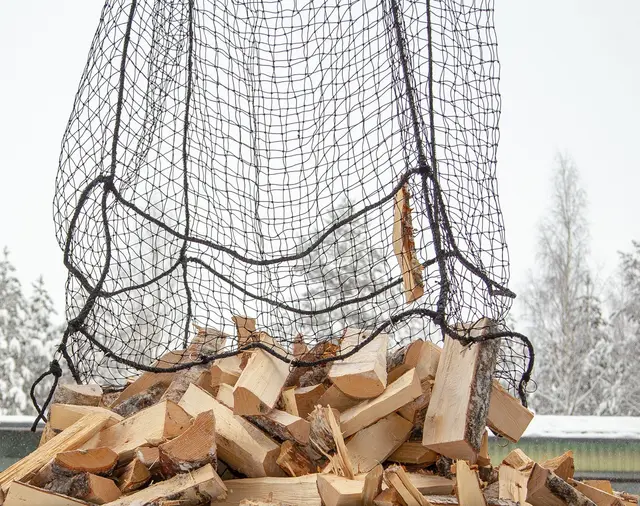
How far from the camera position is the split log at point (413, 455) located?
175 centimetres

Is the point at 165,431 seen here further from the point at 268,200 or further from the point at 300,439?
the point at 268,200

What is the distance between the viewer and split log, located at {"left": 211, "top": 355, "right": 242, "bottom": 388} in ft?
6.31

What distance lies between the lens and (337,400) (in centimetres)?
179

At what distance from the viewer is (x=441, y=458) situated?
1.74 meters

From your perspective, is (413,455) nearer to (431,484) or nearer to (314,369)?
(431,484)

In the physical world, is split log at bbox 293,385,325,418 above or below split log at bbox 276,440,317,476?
above

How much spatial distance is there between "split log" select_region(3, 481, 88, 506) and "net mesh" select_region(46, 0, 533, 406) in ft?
1.28

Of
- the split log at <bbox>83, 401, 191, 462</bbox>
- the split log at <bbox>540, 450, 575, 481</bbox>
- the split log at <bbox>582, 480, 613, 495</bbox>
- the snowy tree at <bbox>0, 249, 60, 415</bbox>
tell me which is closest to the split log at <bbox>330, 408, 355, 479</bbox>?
the split log at <bbox>83, 401, 191, 462</bbox>

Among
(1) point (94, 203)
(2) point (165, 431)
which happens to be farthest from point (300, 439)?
(1) point (94, 203)

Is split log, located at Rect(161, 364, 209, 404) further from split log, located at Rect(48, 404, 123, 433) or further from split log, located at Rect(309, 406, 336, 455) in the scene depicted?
split log, located at Rect(309, 406, 336, 455)

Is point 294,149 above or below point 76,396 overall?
above

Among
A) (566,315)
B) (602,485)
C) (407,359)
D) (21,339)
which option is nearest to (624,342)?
(566,315)

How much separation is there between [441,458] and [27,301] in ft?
41.1

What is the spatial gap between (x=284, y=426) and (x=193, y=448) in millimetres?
219
